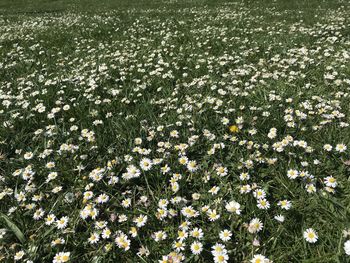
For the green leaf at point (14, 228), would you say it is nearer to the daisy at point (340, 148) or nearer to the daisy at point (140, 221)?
the daisy at point (140, 221)

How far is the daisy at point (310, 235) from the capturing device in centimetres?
207

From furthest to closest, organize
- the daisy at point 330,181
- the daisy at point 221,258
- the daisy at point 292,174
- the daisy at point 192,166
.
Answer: the daisy at point 192,166 < the daisy at point 292,174 < the daisy at point 330,181 < the daisy at point 221,258

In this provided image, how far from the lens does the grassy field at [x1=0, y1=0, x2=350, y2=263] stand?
2.22m

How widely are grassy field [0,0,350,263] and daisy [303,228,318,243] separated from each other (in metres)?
0.01

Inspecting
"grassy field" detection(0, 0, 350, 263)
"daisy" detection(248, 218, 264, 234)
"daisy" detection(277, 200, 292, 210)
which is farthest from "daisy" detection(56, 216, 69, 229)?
"daisy" detection(277, 200, 292, 210)

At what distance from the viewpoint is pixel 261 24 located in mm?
8781

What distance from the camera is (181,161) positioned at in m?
2.91

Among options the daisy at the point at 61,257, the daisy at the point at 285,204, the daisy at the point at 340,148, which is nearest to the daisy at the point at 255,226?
the daisy at the point at 285,204

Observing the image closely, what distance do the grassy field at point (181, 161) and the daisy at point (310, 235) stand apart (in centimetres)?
1

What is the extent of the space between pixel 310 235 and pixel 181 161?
1306 millimetres

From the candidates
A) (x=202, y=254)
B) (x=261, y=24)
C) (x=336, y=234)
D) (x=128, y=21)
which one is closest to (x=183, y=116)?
(x=202, y=254)

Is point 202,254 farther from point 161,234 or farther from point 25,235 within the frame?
point 25,235

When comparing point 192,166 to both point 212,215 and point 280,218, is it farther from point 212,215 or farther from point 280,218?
point 280,218

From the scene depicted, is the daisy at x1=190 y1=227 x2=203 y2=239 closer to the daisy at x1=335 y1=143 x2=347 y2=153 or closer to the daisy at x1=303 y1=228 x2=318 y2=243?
the daisy at x1=303 y1=228 x2=318 y2=243
